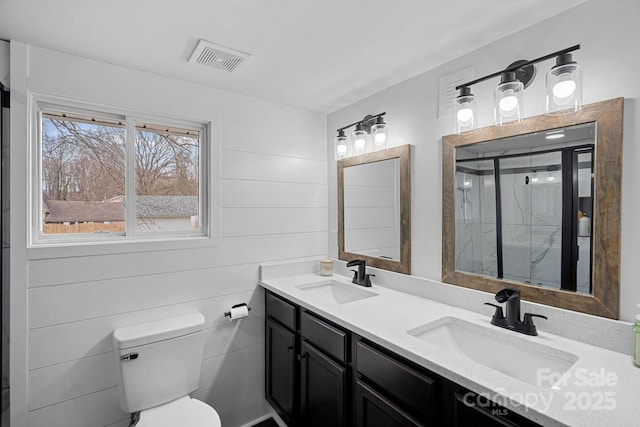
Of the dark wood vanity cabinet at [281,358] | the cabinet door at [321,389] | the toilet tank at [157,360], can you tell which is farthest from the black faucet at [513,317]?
the toilet tank at [157,360]

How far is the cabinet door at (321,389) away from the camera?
5.07ft

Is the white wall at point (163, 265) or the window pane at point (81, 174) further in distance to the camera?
the window pane at point (81, 174)

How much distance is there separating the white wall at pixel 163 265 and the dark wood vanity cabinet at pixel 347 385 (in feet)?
0.97

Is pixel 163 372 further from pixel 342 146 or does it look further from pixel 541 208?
pixel 541 208

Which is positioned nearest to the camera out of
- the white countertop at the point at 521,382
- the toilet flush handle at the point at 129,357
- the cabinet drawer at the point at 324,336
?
the white countertop at the point at 521,382

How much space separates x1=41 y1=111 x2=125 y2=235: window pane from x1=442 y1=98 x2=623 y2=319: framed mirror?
6.40 ft

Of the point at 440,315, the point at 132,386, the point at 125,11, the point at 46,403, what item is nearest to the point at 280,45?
the point at 125,11

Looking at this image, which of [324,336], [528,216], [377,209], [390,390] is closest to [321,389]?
[324,336]

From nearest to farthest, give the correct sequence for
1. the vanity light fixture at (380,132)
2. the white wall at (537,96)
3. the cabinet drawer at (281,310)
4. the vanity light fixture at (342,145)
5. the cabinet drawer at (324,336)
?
the white wall at (537,96)
the cabinet drawer at (324,336)
the cabinet drawer at (281,310)
the vanity light fixture at (380,132)
the vanity light fixture at (342,145)

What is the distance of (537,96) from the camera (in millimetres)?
1407

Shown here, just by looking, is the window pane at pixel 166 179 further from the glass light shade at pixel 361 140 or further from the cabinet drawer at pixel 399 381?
the cabinet drawer at pixel 399 381

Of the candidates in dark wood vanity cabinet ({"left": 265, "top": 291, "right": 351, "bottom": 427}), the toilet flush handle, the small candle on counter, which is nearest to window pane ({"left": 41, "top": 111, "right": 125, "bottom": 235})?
the toilet flush handle

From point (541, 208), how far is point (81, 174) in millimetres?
2427

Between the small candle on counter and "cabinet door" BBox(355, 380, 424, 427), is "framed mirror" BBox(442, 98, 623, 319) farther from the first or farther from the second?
the small candle on counter
